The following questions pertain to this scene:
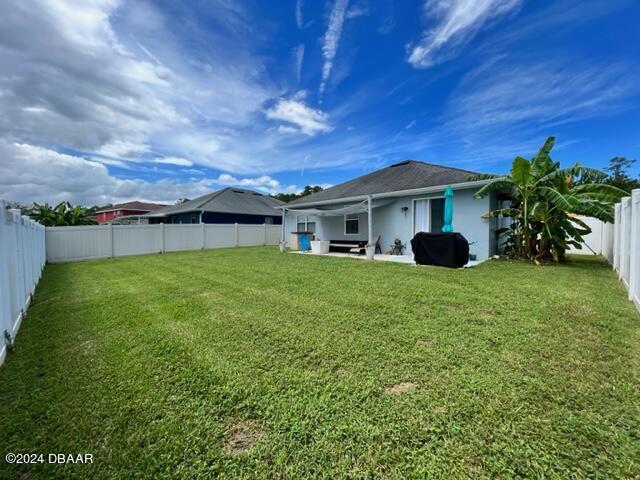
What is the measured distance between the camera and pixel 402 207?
554 inches

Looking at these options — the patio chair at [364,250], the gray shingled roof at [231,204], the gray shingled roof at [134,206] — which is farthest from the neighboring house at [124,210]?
the patio chair at [364,250]

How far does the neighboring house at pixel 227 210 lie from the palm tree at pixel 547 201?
20.2 m

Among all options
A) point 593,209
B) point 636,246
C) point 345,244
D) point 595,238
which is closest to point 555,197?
point 593,209

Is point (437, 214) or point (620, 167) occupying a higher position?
point (620, 167)

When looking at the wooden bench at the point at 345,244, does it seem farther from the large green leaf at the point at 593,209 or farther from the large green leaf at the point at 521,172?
the large green leaf at the point at 593,209

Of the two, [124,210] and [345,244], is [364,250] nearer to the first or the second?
[345,244]

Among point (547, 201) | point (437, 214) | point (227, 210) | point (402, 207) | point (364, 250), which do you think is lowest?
point (364, 250)

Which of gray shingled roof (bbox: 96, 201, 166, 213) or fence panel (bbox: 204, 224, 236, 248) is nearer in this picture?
fence panel (bbox: 204, 224, 236, 248)

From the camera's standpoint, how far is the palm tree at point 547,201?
9594 millimetres

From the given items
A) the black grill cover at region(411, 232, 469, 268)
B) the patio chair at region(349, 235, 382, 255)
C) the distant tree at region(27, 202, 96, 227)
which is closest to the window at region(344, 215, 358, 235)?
the patio chair at region(349, 235, 382, 255)

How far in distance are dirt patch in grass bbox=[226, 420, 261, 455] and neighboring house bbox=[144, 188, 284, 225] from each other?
25.1m

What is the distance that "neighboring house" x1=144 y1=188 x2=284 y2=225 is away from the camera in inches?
1065

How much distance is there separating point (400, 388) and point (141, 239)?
62.1 ft

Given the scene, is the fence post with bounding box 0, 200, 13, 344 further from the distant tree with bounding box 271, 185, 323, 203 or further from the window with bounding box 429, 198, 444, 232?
the distant tree with bounding box 271, 185, 323, 203
